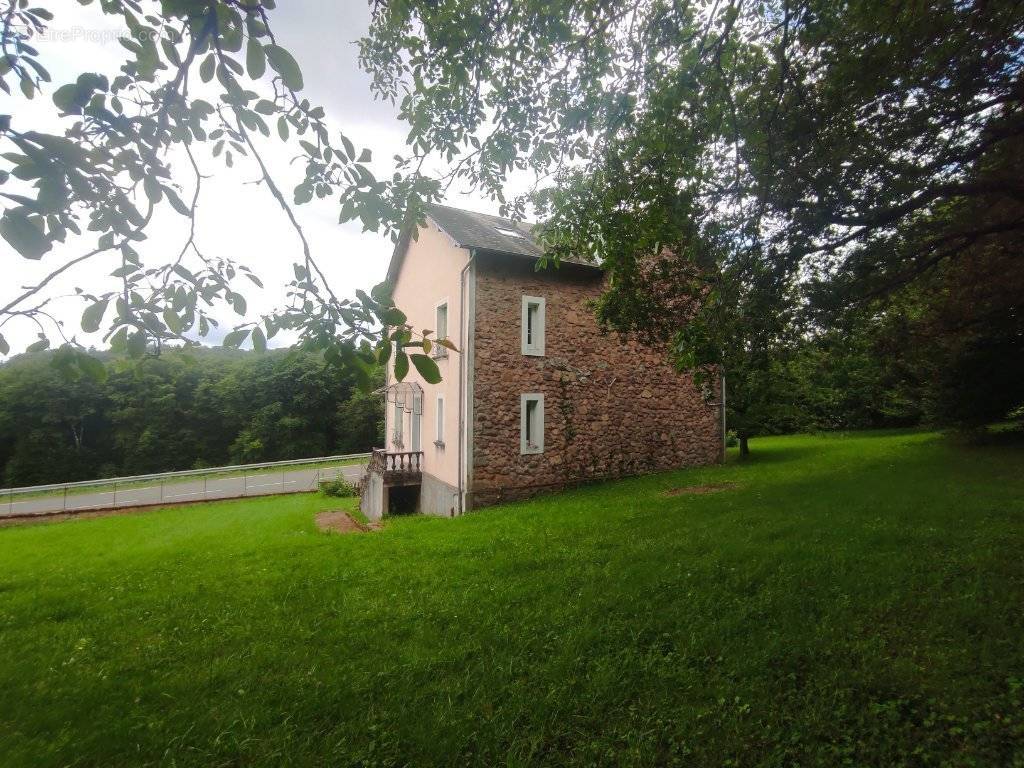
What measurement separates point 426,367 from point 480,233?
39.6ft

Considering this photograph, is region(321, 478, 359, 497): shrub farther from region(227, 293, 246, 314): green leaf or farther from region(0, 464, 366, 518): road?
region(227, 293, 246, 314): green leaf

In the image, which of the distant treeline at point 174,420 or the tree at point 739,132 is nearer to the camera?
the tree at point 739,132

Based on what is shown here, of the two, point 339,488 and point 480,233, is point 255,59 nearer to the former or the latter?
point 480,233

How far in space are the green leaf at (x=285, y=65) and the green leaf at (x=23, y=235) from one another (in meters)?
1.00

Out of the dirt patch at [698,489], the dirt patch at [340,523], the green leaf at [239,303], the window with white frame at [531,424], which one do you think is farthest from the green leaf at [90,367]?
the window with white frame at [531,424]

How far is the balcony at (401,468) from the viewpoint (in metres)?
14.6

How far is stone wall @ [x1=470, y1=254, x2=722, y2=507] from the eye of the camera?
38.9 ft

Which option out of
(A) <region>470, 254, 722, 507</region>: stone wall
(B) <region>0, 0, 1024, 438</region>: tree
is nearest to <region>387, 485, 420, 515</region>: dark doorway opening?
(A) <region>470, 254, 722, 507</region>: stone wall

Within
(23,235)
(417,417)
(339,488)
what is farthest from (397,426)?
(23,235)

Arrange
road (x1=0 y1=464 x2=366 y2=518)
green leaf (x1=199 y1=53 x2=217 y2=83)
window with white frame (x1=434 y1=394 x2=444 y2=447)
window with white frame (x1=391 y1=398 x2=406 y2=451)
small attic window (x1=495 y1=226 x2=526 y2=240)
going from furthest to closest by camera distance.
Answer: road (x1=0 y1=464 x2=366 y2=518) < window with white frame (x1=391 y1=398 x2=406 y2=451) < small attic window (x1=495 y1=226 x2=526 y2=240) < window with white frame (x1=434 y1=394 x2=444 y2=447) < green leaf (x1=199 y1=53 x2=217 y2=83)

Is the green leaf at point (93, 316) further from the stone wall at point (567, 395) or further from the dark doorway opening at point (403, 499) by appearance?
the dark doorway opening at point (403, 499)

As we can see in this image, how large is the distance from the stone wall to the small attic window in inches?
92.4

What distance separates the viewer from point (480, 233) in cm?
1312

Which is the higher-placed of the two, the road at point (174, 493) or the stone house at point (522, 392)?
the stone house at point (522, 392)
